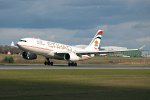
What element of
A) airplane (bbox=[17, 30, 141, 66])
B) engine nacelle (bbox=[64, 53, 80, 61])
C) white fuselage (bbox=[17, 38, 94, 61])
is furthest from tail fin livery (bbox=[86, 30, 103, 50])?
engine nacelle (bbox=[64, 53, 80, 61])

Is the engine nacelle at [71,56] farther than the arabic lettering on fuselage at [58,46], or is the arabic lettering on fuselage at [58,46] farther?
the arabic lettering on fuselage at [58,46]

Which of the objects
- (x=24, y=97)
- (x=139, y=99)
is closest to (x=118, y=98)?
(x=139, y=99)

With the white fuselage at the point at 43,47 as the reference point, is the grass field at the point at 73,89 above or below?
below

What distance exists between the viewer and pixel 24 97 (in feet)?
44.6

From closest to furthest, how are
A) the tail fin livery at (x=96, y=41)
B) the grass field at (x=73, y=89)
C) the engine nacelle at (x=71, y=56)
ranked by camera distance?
1. the grass field at (x=73, y=89)
2. the engine nacelle at (x=71, y=56)
3. the tail fin livery at (x=96, y=41)

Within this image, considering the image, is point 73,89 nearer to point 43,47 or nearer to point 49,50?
point 43,47

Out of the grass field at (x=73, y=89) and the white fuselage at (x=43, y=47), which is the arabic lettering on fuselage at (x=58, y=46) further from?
the grass field at (x=73, y=89)

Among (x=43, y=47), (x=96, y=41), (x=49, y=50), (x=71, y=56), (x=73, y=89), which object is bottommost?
(x=73, y=89)

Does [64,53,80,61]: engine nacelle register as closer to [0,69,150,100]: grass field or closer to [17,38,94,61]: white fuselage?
[17,38,94,61]: white fuselage

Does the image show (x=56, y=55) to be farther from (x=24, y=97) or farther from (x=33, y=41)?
(x=24, y=97)

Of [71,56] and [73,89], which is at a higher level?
[71,56]

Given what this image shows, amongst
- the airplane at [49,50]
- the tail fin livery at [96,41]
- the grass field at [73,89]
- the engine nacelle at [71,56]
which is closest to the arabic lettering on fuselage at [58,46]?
the airplane at [49,50]

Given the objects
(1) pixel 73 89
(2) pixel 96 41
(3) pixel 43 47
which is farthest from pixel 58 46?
(1) pixel 73 89

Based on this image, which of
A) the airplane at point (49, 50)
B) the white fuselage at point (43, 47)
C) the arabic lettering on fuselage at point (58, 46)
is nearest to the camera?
the white fuselage at point (43, 47)
